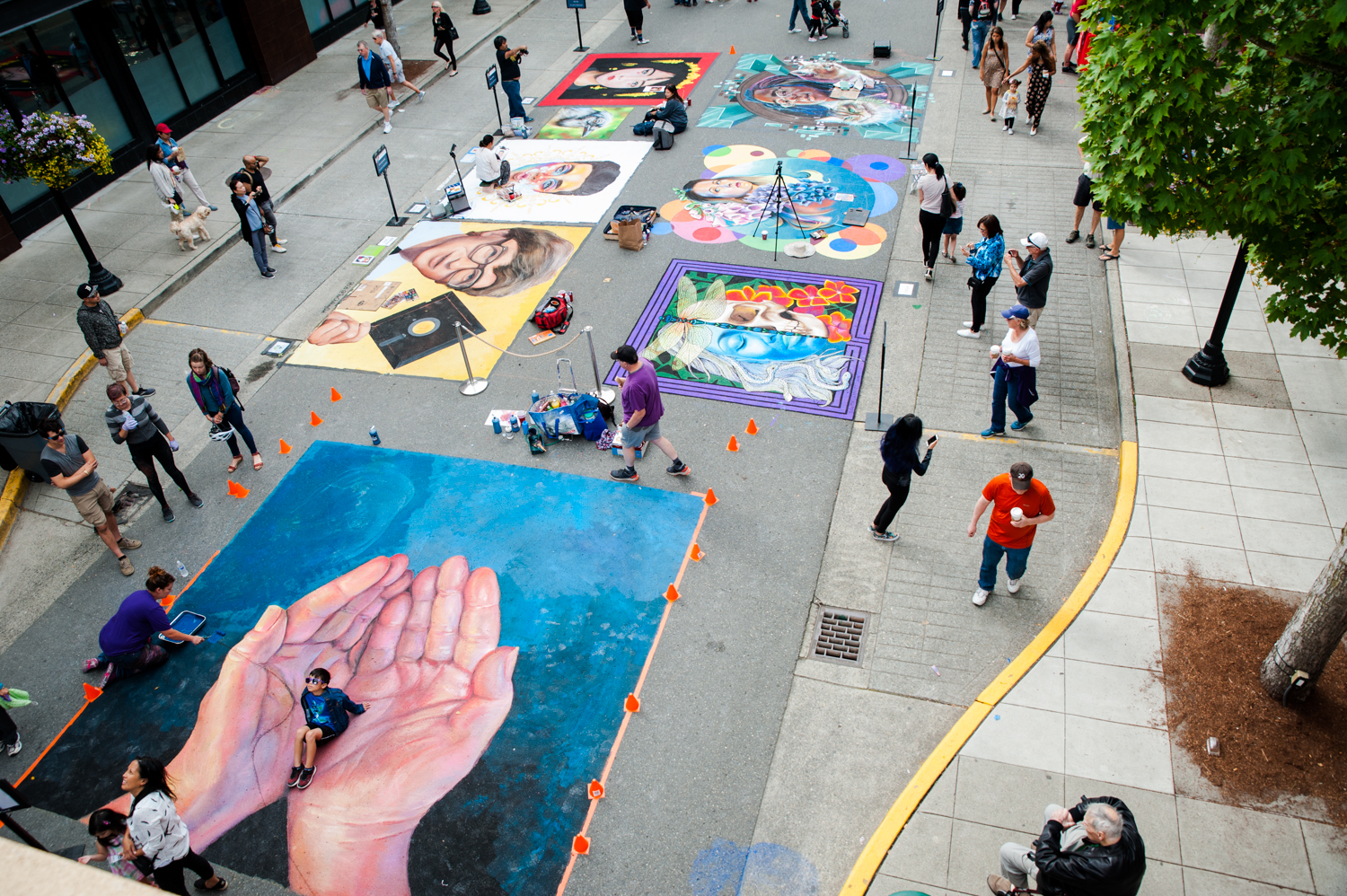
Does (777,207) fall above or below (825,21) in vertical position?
below

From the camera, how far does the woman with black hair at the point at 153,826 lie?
562 cm

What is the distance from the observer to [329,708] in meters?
7.12

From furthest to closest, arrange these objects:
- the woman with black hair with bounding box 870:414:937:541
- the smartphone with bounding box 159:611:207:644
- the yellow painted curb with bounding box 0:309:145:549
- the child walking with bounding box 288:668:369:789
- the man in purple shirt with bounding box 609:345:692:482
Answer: the yellow painted curb with bounding box 0:309:145:549
the man in purple shirt with bounding box 609:345:692:482
the smartphone with bounding box 159:611:207:644
the woman with black hair with bounding box 870:414:937:541
the child walking with bounding box 288:668:369:789

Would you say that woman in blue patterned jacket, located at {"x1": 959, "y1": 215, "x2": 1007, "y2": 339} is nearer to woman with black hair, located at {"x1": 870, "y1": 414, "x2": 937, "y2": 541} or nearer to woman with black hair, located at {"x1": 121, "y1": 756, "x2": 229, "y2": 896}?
woman with black hair, located at {"x1": 870, "y1": 414, "x2": 937, "y2": 541}

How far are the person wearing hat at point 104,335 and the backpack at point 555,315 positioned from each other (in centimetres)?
521

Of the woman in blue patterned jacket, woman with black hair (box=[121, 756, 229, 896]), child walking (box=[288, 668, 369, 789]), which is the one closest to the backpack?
the woman in blue patterned jacket

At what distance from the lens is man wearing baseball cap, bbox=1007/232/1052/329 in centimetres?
967

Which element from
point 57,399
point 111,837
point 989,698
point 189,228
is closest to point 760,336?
point 989,698

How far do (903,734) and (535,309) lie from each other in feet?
26.8

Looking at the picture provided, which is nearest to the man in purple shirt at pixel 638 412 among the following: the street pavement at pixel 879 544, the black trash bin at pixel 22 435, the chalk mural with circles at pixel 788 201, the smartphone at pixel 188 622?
the street pavement at pixel 879 544

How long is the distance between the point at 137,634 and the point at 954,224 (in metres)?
11.2

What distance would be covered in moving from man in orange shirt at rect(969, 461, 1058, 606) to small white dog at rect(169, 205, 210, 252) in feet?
44.9

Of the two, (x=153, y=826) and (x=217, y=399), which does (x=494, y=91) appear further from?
(x=153, y=826)

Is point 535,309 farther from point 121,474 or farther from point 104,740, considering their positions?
point 104,740
